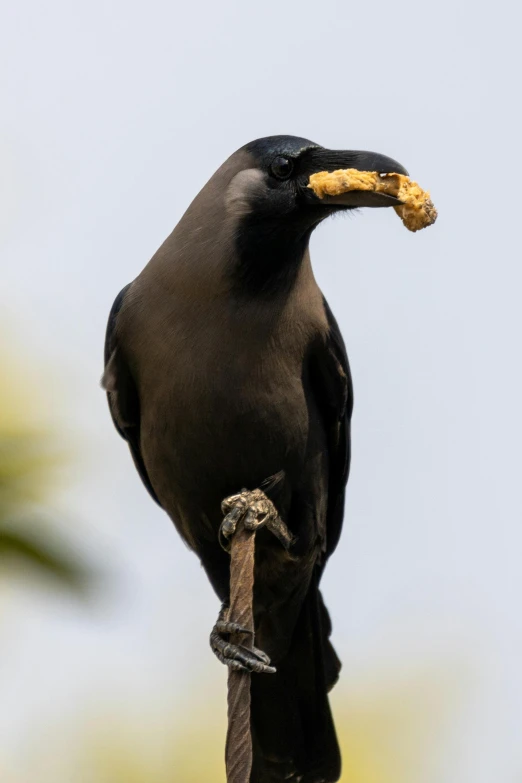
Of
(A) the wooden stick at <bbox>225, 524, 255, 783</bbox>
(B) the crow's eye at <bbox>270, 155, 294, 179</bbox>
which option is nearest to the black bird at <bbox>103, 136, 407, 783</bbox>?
(B) the crow's eye at <bbox>270, 155, 294, 179</bbox>

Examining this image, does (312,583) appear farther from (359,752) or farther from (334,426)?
(359,752)

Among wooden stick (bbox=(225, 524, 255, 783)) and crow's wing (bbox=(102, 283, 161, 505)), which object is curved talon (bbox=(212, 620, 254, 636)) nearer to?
wooden stick (bbox=(225, 524, 255, 783))

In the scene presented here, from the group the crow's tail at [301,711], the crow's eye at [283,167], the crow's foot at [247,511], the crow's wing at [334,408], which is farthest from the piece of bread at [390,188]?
the crow's tail at [301,711]

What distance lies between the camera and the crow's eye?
18.3ft

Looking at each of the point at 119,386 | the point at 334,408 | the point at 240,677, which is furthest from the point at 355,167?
the point at 240,677

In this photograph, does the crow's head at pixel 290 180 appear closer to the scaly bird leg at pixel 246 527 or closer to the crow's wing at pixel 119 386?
the crow's wing at pixel 119 386

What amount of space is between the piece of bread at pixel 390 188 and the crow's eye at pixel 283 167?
0.49 feet

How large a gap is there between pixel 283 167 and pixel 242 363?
2.77 ft

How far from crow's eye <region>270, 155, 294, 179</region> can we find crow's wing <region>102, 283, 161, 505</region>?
89 centimetres

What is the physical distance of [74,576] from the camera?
578 centimetres

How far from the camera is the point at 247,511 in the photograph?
5273mm

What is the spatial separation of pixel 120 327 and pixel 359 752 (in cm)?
435

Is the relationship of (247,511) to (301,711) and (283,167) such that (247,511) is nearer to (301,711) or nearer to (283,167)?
(283,167)

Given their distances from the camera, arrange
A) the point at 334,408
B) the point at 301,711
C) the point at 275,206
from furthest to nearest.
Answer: the point at 301,711, the point at 334,408, the point at 275,206
